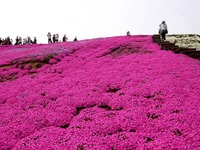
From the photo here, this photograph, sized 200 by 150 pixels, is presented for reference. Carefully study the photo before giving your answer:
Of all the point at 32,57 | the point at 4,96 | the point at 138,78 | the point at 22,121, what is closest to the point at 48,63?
the point at 32,57

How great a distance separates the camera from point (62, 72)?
29094 millimetres

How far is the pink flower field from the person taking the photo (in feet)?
42.1

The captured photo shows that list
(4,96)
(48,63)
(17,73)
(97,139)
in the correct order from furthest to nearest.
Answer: (48,63) < (17,73) < (4,96) < (97,139)

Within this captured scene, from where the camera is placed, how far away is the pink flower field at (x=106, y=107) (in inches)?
505

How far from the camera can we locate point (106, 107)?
59.0ft

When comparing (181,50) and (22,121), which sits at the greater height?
(181,50)

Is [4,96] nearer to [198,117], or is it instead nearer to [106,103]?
[106,103]

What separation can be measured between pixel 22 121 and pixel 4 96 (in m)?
6.70

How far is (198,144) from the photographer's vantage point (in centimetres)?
1120

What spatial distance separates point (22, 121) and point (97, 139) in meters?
5.72

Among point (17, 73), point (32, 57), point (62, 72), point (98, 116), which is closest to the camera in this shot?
point (98, 116)

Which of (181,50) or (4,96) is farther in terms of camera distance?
(181,50)

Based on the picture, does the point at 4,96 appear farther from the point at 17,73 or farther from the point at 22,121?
the point at 17,73

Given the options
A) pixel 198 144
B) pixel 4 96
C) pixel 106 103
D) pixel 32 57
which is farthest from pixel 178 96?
pixel 32 57
